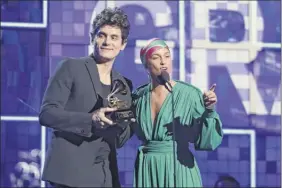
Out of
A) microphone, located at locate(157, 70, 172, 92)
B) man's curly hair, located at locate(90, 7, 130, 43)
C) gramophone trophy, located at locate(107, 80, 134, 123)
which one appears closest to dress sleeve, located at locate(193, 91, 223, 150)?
microphone, located at locate(157, 70, 172, 92)

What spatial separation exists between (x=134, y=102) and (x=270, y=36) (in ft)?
6.52

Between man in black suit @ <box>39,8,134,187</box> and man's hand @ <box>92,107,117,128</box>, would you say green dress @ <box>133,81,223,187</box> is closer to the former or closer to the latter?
man in black suit @ <box>39,8,134,187</box>

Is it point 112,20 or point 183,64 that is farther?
point 183,64

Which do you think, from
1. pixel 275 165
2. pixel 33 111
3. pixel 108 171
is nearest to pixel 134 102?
pixel 108 171

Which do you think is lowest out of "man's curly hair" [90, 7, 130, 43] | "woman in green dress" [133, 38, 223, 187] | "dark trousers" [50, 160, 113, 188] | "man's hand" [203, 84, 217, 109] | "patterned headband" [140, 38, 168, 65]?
"dark trousers" [50, 160, 113, 188]

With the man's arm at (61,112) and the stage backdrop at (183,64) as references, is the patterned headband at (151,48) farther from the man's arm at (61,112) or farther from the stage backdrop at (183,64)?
the stage backdrop at (183,64)

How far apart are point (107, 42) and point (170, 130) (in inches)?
14.2

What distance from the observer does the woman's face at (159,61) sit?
7.29 feet

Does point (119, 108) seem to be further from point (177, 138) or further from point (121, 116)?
point (177, 138)

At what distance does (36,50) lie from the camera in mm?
3875

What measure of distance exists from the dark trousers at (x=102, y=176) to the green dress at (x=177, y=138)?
100 millimetres

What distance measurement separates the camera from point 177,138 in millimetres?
2195

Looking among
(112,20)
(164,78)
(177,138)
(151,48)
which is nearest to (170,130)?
(177,138)

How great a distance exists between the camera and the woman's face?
222cm
